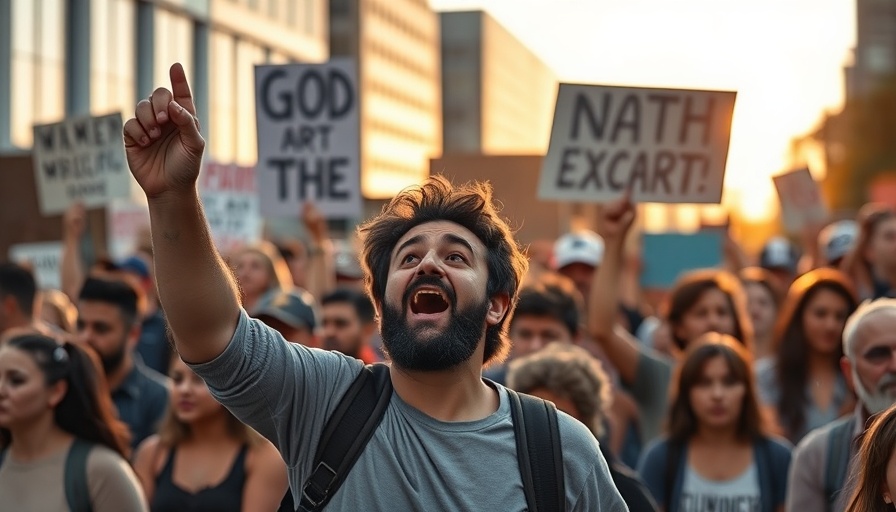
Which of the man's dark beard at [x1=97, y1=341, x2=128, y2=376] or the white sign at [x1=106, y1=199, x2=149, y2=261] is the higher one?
the white sign at [x1=106, y1=199, x2=149, y2=261]

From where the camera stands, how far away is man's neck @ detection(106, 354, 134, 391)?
716 centimetres

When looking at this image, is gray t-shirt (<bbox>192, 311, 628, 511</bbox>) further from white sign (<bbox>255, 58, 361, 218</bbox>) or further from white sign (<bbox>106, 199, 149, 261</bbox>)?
white sign (<bbox>106, 199, 149, 261</bbox>)

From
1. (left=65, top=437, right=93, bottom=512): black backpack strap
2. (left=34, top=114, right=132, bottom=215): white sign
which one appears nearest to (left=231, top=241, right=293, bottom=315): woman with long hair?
(left=34, top=114, right=132, bottom=215): white sign

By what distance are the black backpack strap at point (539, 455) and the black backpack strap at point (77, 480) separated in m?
2.09

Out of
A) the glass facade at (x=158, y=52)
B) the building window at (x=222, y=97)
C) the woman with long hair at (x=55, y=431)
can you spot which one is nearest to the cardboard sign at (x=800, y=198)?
the woman with long hair at (x=55, y=431)

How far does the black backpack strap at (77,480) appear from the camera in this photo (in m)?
5.02

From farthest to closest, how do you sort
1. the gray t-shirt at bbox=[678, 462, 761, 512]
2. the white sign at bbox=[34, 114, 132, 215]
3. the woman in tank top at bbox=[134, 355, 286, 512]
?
the white sign at bbox=[34, 114, 132, 215]
the gray t-shirt at bbox=[678, 462, 761, 512]
the woman in tank top at bbox=[134, 355, 286, 512]

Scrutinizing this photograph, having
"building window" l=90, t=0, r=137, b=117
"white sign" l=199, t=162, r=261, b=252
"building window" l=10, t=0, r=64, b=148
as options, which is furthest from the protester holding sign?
"building window" l=90, t=0, r=137, b=117

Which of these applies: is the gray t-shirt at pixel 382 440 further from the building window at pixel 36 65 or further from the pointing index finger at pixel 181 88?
the building window at pixel 36 65

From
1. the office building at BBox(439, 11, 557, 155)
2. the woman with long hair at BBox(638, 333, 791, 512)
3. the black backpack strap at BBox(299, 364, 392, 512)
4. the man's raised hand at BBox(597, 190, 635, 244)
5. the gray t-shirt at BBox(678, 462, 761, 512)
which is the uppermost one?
the office building at BBox(439, 11, 557, 155)

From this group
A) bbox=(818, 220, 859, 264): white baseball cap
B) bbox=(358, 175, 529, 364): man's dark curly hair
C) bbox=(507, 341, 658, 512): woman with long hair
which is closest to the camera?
bbox=(358, 175, 529, 364): man's dark curly hair

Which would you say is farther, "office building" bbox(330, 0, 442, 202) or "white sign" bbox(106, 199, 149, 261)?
"office building" bbox(330, 0, 442, 202)

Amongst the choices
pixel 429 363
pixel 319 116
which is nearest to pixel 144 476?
pixel 429 363

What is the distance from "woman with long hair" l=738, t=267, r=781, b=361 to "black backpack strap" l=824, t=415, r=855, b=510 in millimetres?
3862
